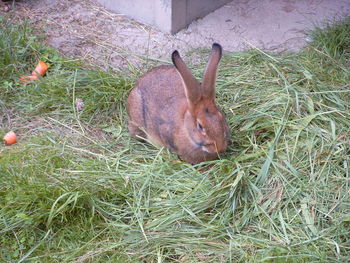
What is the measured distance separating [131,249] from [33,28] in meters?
3.46

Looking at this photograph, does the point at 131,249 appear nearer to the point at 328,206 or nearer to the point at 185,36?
the point at 328,206

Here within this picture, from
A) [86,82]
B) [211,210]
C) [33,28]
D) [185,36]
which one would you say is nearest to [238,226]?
[211,210]

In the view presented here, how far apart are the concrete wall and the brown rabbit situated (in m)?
1.52

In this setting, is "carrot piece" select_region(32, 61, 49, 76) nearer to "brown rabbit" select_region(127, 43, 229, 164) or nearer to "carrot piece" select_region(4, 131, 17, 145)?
"carrot piece" select_region(4, 131, 17, 145)

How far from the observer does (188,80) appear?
3807mm

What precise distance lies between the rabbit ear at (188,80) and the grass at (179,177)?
57cm

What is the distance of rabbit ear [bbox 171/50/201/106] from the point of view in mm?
3777

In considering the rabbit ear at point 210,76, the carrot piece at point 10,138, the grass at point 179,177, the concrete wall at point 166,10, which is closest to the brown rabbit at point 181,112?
the rabbit ear at point 210,76

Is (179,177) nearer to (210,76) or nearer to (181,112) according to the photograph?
(181,112)

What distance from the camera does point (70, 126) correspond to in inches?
191

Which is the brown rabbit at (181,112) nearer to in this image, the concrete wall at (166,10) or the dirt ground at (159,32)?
the dirt ground at (159,32)

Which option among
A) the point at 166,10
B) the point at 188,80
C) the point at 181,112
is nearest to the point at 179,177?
the point at 181,112

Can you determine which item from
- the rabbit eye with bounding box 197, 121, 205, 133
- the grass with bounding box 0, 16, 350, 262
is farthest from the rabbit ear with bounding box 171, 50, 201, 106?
the grass with bounding box 0, 16, 350, 262

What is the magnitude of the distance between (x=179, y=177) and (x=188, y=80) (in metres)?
0.84
